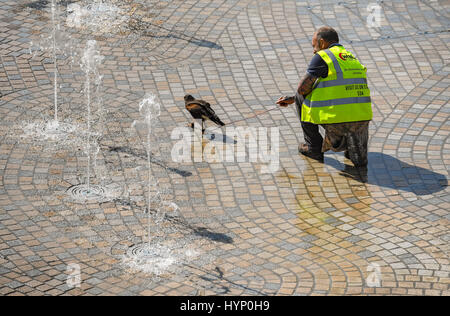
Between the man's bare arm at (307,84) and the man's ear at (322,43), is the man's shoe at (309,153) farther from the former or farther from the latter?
the man's ear at (322,43)

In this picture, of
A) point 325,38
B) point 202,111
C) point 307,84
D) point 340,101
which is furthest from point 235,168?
point 325,38

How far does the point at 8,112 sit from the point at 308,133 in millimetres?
3555

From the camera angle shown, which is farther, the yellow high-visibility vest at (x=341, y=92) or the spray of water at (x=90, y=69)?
the spray of water at (x=90, y=69)

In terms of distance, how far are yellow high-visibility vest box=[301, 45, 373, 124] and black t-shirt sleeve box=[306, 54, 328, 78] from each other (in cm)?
3

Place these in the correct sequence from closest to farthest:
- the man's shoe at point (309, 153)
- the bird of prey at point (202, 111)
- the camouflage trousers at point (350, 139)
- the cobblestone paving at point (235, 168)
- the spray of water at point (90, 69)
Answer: the cobblestone paving at point (235, 168) < the camouflage trousers at point (350, 139) < the man's shoe at point (309, 153) < the bird of prey at point (202, 111) < the spray of water at point (90, 69)

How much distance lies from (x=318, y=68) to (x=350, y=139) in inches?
32.6

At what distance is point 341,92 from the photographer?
881 cm

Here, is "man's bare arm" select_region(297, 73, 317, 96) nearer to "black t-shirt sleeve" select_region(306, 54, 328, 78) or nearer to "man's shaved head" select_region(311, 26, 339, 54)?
"black t-shirt sleeve" select_region(306, 54, 328, 78)

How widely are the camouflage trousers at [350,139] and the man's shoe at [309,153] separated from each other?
134 millimetres

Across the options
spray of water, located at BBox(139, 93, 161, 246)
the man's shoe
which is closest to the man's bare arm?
the man's shoe

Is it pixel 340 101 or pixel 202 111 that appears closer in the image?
pixel 340 101

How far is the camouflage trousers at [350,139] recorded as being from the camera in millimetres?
8914

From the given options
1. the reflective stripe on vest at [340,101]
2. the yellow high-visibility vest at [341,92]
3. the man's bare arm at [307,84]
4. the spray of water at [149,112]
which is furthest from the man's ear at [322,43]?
the spray of water at [149,112]

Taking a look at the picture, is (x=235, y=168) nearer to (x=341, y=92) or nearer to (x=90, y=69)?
(x=341, y=92)
